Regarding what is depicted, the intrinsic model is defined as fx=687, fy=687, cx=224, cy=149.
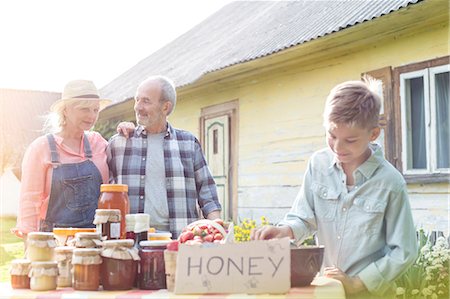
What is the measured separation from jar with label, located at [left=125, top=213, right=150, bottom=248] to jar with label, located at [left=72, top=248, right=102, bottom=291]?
1.07 ft

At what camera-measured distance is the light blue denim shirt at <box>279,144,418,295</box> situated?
2549 mm

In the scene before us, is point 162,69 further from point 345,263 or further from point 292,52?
point 345,263

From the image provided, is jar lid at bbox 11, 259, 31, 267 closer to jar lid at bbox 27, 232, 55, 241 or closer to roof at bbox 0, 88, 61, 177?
jar lid at bbox 27, 232, 55, 241

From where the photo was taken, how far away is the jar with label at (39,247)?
242cm

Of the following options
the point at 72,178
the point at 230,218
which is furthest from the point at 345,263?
the point at 230,218

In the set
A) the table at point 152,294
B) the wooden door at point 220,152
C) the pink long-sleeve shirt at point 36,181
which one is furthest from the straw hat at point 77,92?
the wooden door at point 220,152

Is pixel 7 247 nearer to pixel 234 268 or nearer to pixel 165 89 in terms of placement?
pixel 165 89

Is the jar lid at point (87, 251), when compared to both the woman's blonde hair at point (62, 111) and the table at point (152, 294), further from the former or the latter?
the woman's blonde hair at point (62, 111)

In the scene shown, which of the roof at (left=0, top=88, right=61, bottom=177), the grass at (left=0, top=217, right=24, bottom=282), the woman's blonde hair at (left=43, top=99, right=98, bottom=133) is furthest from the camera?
the roof at (left=0, top=88, right=61, bottom=177)

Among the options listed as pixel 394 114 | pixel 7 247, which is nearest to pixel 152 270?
pixel 394 114

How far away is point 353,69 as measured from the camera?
789cm

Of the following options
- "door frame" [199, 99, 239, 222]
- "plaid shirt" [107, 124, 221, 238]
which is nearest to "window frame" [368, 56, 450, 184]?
"door frame" [199, 99, 239, 222]

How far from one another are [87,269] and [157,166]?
171cm

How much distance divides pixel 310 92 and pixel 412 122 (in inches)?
70.4
